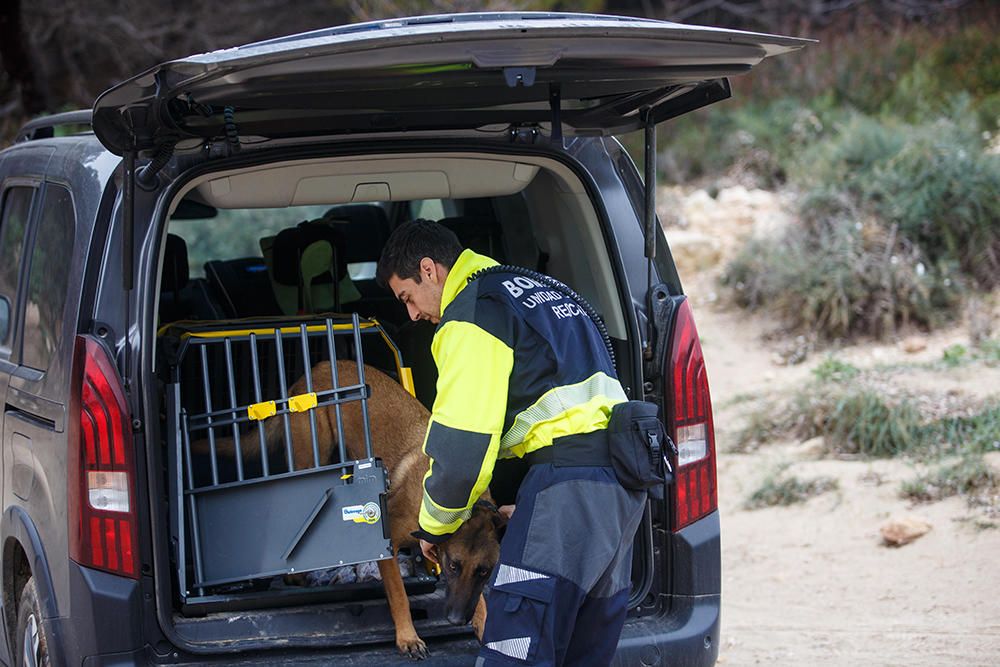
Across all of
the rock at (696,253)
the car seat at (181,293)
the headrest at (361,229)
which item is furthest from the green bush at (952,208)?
the car seat at (181,293)

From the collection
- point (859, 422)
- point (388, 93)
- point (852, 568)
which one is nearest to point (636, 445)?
point (388, 93)

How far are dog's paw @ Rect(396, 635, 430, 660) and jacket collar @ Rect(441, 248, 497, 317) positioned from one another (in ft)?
2.94

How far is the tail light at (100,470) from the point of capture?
301cm

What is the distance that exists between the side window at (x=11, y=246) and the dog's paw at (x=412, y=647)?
5.19ft

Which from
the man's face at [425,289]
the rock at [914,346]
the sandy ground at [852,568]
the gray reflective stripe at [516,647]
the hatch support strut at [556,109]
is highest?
the hatch support strut at [556,109]

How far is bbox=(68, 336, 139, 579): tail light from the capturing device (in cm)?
301

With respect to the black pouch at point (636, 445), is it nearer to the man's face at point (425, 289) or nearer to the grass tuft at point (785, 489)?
the man's face at point (425, 289)

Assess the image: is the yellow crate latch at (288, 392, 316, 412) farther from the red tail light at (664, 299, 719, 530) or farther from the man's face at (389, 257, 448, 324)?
the red tail light at (664, 299, 719, 530)

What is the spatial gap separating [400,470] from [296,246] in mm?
1338

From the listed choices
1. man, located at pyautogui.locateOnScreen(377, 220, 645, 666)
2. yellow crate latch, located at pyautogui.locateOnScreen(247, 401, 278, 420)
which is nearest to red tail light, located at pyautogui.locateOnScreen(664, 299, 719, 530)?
man, located at pyautogui.locateOnScreen(377, 220, 645, 666)

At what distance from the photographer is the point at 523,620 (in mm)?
2883

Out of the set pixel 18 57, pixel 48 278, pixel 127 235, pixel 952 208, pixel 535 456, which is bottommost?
pixel 535 456

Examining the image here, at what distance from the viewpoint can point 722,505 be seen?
21.8ft

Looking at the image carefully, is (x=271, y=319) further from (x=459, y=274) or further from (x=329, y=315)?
(x=459, y=274)
